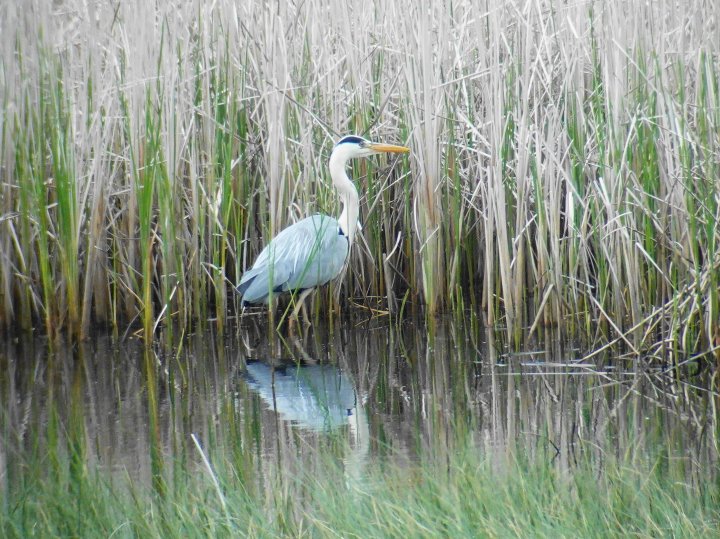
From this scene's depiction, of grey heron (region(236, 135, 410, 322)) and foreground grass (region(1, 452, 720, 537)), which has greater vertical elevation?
grey heron (region(236, 135, 410, 322))

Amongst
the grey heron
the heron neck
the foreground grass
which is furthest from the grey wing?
the foreground grass

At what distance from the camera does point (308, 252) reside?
17.4ft

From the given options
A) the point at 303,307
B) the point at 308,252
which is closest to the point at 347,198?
the point at 308,252

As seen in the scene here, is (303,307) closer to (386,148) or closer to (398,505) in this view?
(386,148)

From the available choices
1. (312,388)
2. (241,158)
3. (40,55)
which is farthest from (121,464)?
(241,158)

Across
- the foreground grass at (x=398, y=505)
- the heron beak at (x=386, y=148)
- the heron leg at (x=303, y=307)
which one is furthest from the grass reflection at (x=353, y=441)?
the heron beak at (x=386, y=148)

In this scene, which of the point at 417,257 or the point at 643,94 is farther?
the point at 417,257

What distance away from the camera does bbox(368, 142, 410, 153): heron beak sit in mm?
5277

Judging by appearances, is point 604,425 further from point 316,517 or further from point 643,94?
point 643,94

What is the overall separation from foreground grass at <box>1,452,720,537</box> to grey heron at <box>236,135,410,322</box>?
233cm

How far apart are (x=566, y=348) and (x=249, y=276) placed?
1.74 meters

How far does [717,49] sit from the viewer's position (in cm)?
387

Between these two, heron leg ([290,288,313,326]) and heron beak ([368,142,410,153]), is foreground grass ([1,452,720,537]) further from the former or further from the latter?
heron beak ([368,142,410,153])

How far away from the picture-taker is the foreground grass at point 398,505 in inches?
95.2
